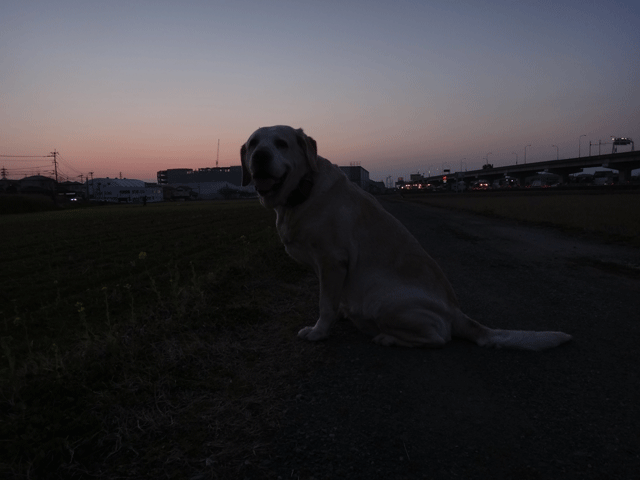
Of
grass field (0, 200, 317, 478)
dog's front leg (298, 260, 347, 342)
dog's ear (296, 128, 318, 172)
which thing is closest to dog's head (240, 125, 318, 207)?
dog's ear (296, 128, 318, 172)

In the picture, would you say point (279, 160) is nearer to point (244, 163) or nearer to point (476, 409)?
point (244, 163)

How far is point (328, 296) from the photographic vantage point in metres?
3.19

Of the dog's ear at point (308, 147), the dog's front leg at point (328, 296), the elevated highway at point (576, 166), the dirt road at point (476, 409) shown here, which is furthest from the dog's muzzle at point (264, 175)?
the elevated highway at point (576, 166)

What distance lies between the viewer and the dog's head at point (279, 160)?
297 centimetres

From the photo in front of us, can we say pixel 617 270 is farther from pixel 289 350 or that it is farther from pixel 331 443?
pixel 331 443

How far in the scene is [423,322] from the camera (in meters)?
3.07

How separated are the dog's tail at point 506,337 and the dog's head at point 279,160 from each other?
5.86ft

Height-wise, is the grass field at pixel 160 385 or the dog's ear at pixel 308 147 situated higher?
the dog's ear at pixel 308 147

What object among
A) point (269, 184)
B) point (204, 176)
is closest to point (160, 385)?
point (269, 184)

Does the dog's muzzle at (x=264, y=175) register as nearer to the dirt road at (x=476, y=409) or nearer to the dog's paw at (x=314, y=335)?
the dog's paw at (x=314, y=335)

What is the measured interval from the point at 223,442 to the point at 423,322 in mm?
1776

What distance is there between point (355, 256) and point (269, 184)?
0.92 meters

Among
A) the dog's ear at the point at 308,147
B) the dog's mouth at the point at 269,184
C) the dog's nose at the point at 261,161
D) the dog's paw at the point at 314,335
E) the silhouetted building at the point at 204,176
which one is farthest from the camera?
the silhouetted building at the point at 204,176

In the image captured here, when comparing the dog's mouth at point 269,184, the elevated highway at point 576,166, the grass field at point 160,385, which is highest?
the elevated highway at point 576,166
